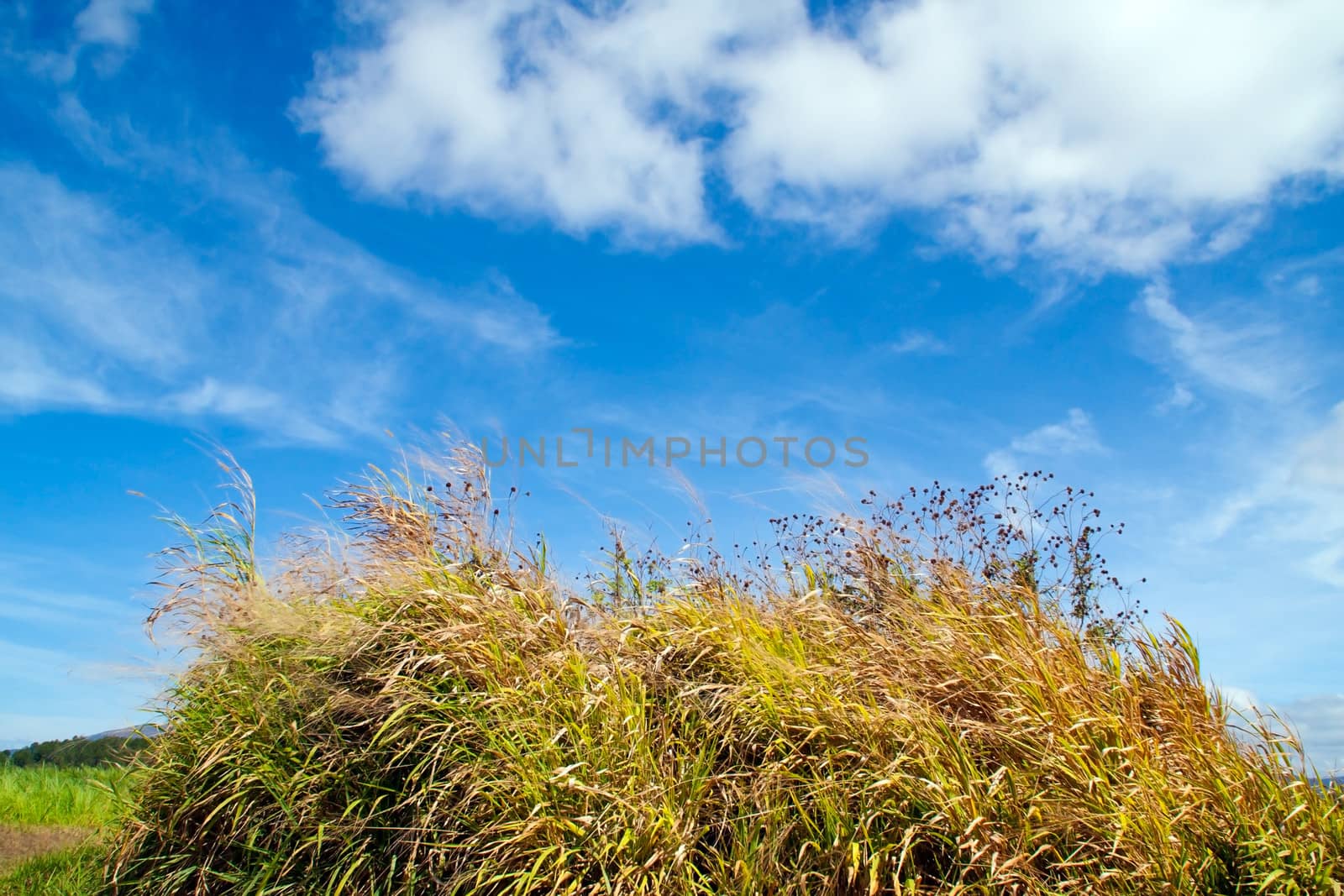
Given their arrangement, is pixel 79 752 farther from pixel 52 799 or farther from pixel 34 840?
pixel 34 840

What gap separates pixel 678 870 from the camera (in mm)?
3902

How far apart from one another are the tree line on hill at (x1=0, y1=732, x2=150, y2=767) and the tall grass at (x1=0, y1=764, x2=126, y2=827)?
1.06ft

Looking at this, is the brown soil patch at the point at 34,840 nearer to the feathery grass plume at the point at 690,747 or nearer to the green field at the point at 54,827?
the green field at the point at 54,827

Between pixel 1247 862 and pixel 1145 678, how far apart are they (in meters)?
1.39

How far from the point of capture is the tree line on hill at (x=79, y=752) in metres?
6.50

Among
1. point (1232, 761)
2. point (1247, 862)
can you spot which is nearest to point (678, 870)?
point (1247, 862)

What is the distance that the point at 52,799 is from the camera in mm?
9047

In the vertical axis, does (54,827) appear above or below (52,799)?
below

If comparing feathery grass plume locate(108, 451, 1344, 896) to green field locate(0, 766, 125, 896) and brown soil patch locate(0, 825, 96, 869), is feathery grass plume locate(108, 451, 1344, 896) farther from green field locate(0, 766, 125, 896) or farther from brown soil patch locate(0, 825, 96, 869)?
brown soil patch locate(0, 825, 96, 869)

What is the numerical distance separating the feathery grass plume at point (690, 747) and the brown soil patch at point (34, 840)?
88.2 inches

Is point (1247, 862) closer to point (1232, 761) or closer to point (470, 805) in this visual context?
point (1232, 761)

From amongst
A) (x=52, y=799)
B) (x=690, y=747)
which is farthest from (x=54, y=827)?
(x=690, y=747)

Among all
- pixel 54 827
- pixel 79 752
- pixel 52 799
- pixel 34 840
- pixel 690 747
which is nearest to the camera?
pixel 690 747

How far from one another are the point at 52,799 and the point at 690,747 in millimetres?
7875
